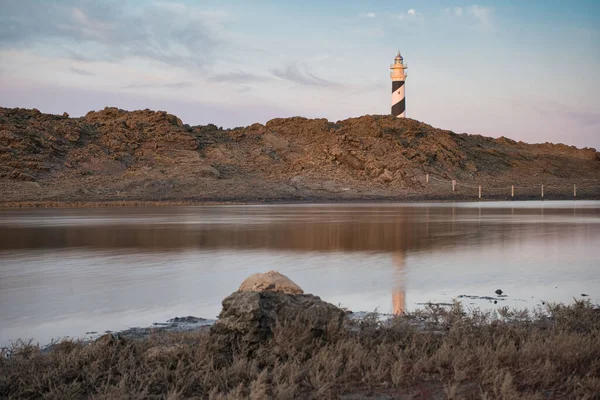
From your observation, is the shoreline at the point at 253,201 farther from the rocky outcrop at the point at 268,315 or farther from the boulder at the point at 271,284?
the rocky outcrop at the point at 268,315

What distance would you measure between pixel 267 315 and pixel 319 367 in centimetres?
83

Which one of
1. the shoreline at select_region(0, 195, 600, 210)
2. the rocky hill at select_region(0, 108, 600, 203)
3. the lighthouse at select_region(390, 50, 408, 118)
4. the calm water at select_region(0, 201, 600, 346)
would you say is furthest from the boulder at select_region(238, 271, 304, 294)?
the lighthouse at select_region(390, 50, 408, 118)

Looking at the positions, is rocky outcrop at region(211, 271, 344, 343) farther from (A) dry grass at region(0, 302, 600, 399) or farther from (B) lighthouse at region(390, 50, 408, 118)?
(B) lighthouse at region(390, 50, 408, 118)

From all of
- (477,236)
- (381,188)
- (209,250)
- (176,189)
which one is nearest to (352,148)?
(381,188)

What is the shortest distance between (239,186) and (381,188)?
38.3ft

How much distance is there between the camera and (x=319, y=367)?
15.9ft

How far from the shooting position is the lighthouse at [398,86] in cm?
6725

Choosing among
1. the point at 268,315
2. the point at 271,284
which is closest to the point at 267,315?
the point at 268,315

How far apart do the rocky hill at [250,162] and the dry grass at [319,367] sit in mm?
41527

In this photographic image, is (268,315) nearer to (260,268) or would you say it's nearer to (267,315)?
(267,315)

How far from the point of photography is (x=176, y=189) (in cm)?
4769

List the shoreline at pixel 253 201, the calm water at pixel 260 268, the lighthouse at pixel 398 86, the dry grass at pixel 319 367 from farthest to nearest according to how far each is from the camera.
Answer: the lighthouse at pixel 398 86
the shoreline at pixel 253 201
the calm water at pixel 260 268
the dry grass at pixel 319 367

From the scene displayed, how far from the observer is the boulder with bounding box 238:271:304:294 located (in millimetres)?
6637

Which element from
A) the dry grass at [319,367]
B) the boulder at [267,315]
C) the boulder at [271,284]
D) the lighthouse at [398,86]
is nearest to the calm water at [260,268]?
the boulder at [271,284]
